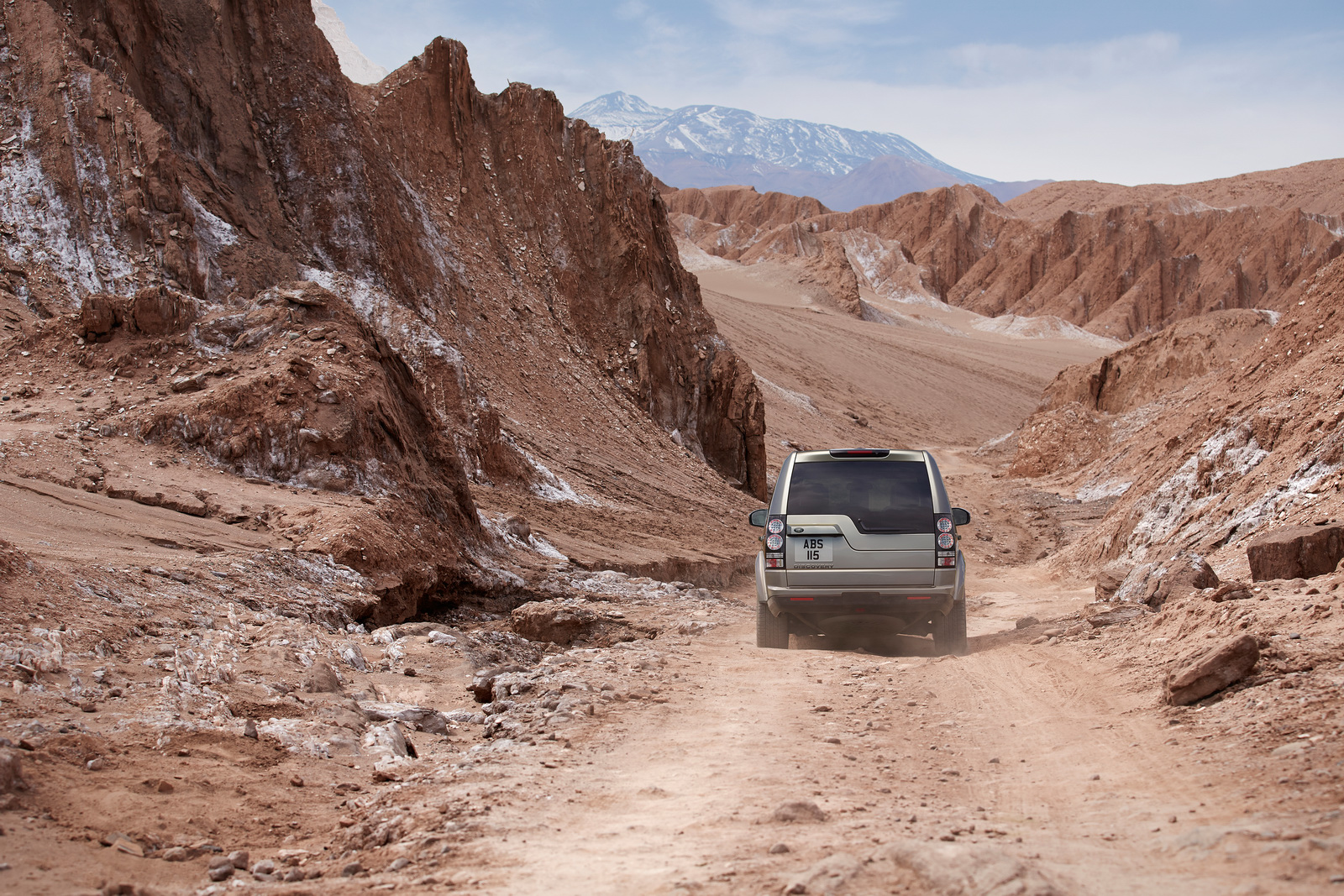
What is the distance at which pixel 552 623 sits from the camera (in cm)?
952

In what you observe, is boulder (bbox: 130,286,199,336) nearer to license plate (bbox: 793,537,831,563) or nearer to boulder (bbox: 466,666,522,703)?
boulder (bbox: 466,666,522,703)

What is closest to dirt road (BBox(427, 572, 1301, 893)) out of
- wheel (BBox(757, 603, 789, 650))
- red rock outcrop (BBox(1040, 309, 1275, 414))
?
wheel (BBox(757, 603, 789, 650))

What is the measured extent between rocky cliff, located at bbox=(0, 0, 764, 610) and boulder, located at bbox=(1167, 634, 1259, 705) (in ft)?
23.0

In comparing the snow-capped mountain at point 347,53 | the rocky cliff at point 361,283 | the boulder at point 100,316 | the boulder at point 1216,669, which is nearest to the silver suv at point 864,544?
the boulder at point 1216,669

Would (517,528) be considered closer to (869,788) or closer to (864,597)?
(864,597)

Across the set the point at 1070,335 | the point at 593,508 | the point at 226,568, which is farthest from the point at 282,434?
the point at 1070,335

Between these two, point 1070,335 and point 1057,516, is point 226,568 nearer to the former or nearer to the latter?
point 1057,516

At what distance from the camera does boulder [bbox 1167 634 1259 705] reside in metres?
5.21

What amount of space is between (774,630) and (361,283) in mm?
13181

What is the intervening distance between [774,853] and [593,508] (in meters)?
14.4

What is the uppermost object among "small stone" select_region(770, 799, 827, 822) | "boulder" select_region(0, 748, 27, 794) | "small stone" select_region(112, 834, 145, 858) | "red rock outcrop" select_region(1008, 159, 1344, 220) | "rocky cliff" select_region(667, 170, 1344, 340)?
"red rock outcrop" select_region(1008, 159, 1344, 220)

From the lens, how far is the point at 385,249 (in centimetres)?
2095

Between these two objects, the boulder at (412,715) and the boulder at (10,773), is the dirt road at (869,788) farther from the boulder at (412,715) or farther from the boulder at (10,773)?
the boulder at (10,773)

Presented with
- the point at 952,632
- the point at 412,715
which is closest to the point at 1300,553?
the point at 952,632
